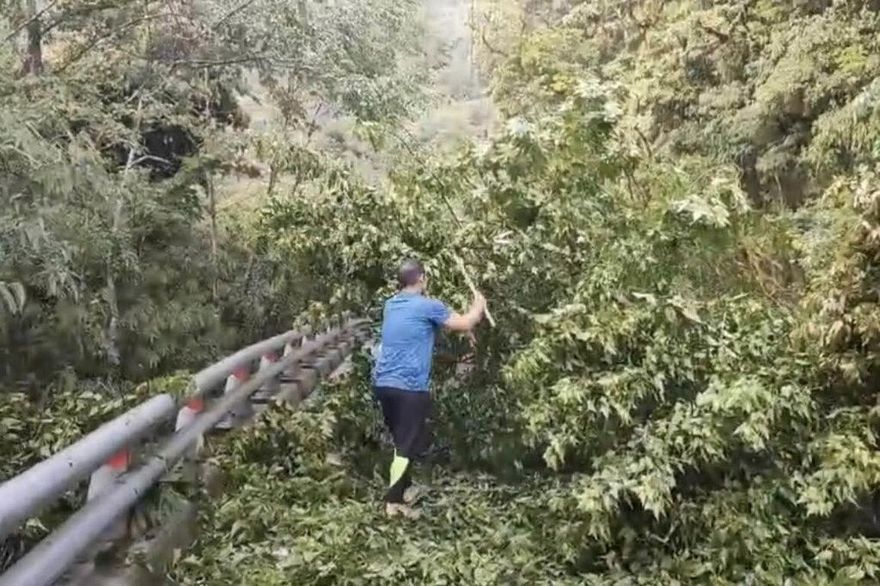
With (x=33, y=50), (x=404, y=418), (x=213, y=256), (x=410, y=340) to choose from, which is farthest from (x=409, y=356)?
(x=213, y=256)

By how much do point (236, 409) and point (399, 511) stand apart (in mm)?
2011

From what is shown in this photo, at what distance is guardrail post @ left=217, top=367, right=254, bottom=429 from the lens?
7453 mm

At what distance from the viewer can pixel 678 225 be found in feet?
21.1

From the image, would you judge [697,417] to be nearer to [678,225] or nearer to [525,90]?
[678,225]

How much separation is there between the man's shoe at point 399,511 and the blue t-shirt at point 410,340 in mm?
777

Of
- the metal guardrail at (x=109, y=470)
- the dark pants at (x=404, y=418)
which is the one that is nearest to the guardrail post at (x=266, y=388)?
the metal guardrail at (x=109, y=470)

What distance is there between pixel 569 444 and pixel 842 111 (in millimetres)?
8315

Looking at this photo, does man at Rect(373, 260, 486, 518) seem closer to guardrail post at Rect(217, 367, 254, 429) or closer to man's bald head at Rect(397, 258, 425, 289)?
man's bald head at Rect(397, 258, 425, 289)

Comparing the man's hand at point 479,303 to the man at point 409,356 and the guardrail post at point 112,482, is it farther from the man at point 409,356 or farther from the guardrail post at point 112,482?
the guardrail post at point 112,482

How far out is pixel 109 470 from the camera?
467 cm

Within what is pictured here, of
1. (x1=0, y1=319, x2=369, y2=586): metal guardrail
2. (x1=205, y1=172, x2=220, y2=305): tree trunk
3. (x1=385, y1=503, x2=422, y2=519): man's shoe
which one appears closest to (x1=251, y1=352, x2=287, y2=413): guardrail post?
(x1=0, y1=319, x2=369, y2=586): metal guardrail

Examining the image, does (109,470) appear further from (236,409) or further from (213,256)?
(213,256)

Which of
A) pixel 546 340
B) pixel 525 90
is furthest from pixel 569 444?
pixel 525 90

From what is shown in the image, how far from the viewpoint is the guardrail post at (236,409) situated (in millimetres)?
7453
